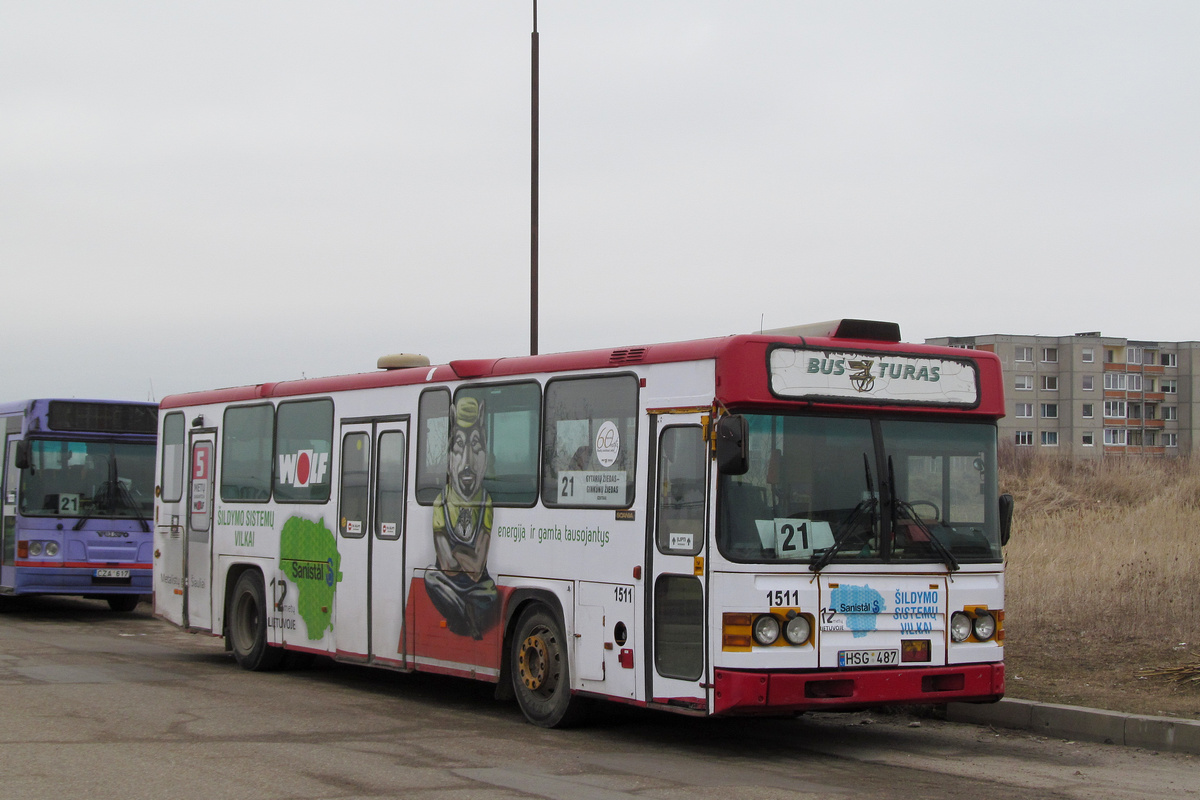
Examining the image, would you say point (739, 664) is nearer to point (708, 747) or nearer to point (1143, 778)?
point (708, 747)

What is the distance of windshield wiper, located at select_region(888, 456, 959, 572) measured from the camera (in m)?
9.72

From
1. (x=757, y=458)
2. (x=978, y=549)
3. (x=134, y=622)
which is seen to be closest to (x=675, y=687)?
(x=757, y=458)

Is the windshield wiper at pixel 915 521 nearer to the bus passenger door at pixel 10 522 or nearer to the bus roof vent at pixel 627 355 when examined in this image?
the bus roof vent at pixel 627 355

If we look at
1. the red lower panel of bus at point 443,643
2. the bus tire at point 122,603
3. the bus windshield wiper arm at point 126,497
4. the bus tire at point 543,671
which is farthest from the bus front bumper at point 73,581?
the bus tire at point 543,671

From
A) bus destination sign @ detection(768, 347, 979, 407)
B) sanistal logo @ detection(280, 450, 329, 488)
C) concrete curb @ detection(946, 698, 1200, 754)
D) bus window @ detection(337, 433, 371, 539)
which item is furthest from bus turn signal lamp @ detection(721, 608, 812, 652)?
sanistal logo @ detection(280, 450, 329, 488)

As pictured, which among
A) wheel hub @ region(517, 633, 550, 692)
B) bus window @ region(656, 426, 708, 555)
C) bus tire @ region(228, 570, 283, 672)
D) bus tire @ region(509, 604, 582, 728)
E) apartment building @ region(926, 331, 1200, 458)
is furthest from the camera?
apartment building @ region(926, 331, 1200, 458)

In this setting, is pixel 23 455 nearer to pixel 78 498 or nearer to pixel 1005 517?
pixel 78 498

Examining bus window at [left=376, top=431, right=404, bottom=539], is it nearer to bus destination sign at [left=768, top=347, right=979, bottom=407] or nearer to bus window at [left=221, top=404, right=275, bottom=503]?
bus window at [left=221, top=404, right=275, bottom=503]

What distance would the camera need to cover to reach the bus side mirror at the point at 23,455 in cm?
2023

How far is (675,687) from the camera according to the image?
956 centimetres

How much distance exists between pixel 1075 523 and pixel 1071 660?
11023mm

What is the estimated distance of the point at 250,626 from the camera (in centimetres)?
1541

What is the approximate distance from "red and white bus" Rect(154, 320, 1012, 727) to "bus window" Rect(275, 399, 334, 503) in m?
1.57

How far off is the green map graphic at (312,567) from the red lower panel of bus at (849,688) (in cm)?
583
